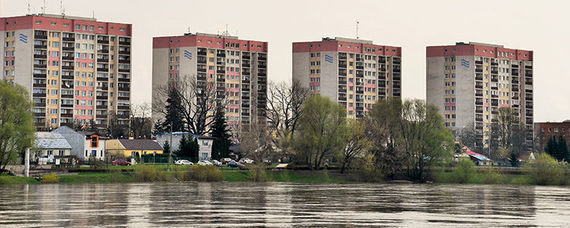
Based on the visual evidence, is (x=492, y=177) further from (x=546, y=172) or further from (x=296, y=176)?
(x=296, y=176)

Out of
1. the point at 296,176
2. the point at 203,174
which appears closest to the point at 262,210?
the point at 203,174

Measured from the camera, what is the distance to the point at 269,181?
10856cm

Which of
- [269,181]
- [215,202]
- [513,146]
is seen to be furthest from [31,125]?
[513,146]

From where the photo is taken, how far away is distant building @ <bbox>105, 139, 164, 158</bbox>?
139m

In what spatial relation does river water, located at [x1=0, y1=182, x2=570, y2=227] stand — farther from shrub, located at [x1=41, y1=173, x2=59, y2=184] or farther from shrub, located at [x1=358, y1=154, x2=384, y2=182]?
shrub, located at [x1=358, y1=154, x2=384, y2=182]

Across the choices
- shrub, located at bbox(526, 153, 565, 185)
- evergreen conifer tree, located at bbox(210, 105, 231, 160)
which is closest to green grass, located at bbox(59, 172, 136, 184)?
evergreen conifer tree, located at bbox(210, 105, 231, 160)

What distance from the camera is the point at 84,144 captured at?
13088cm

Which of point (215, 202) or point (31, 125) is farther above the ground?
point (31, 125)

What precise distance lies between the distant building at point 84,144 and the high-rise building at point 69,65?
4626cm

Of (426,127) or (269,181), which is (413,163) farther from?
(269,181)

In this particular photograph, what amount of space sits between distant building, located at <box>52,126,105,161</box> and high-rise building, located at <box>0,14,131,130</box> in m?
46.3

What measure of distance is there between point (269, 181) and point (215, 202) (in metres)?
49.8

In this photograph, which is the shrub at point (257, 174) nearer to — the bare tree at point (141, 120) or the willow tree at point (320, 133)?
the willow tree at point (320, 133)

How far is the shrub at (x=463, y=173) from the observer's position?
372 ft
